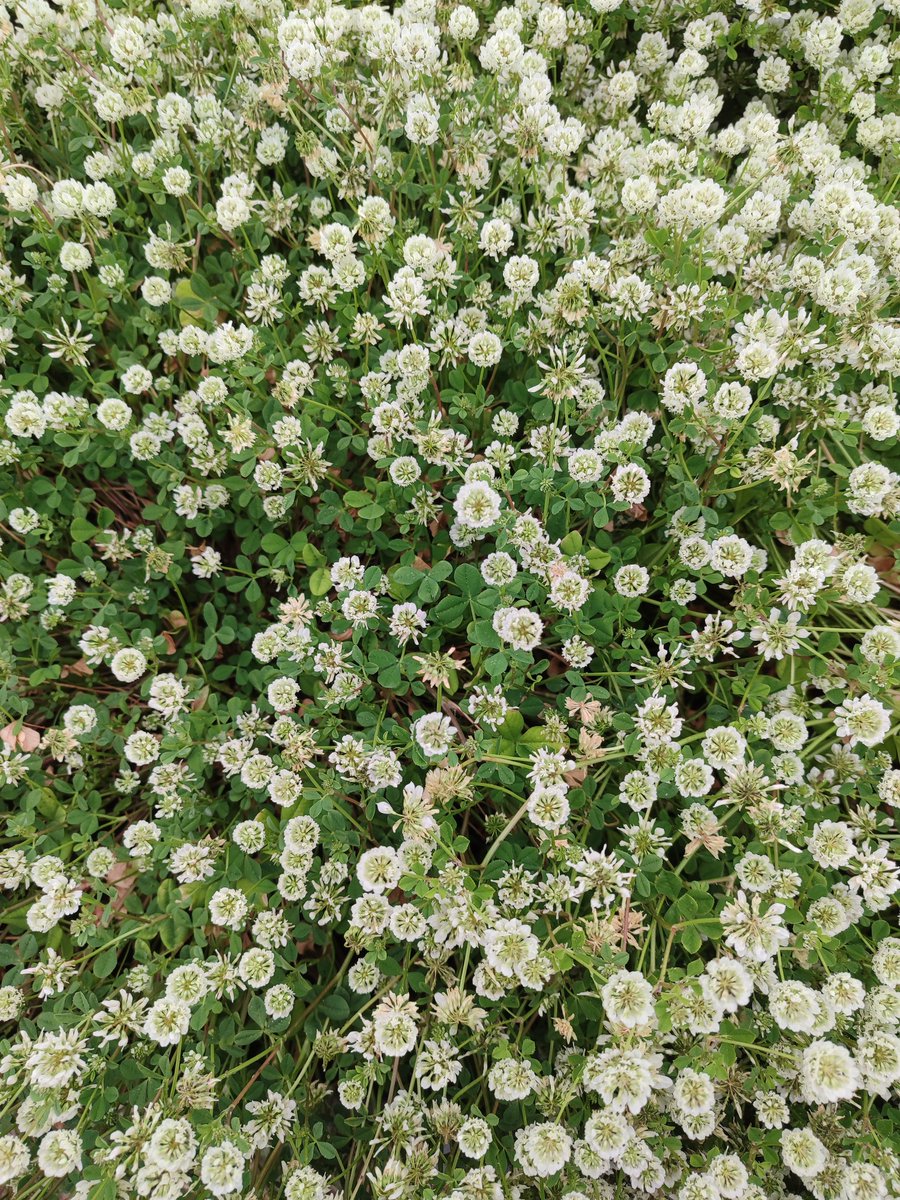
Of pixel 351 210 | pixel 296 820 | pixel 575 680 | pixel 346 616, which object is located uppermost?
pixel 351 210

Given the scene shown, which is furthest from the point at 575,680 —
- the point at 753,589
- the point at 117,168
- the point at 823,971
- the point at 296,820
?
the point at 117,168

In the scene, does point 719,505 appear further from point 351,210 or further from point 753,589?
point 351,210

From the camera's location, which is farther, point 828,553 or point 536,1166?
point 828,553

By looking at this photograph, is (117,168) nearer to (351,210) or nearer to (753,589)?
(351,210)

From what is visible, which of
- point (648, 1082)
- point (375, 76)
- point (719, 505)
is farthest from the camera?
point (375, 76)

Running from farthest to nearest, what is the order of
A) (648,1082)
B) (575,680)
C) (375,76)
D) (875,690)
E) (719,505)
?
1. (375,76)
2. (719,505)
3. (575,680)
4. (875,690)
5. (648,1082)

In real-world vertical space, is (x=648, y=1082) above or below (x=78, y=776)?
above
